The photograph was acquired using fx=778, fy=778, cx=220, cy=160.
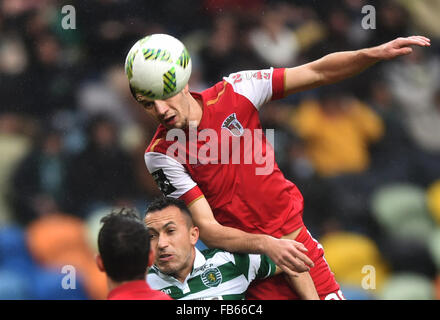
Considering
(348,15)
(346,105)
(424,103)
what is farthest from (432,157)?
(348,15)

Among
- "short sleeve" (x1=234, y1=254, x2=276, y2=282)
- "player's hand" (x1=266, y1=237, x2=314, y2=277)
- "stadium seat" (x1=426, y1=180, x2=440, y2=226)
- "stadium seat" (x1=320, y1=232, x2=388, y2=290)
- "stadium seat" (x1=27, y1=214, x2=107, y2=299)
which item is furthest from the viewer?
"stadium seat" (x1=426, y1=180, x2=440, y2=226)

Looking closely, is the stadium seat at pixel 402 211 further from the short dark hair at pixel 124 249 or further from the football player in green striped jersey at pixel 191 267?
the short dark hair at pixel 124 249

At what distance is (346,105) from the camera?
712 cm

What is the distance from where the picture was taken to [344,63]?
13.8 feet

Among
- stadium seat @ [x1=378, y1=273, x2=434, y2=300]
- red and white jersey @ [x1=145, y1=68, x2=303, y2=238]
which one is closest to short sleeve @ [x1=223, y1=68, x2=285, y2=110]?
red and white jersey @ [x1=145, y1=68, x2=303, y2=238]

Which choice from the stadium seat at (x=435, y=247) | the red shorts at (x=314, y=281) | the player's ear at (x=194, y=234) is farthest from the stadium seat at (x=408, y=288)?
the player's ear at (x=194, y=234)

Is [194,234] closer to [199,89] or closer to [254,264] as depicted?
[254,264]

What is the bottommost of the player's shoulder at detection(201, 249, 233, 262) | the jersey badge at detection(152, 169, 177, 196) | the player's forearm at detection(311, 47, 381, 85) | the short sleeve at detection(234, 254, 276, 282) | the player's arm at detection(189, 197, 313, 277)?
the short sleeve at detection(234, 254, 276, 282)

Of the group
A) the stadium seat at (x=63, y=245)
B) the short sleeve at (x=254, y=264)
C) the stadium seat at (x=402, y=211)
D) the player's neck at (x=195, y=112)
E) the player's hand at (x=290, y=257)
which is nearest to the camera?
the player's hand at (x=290, y=257)

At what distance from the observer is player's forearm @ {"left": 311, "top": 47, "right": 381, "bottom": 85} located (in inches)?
163

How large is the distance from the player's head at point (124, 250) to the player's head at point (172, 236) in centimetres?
81

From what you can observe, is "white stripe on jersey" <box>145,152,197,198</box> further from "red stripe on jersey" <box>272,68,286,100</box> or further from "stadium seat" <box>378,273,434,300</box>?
"stadium seat" <box>378,273,434,300</box>

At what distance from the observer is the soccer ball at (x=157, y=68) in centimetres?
387

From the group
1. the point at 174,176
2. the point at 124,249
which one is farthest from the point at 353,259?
the point at 124,249
